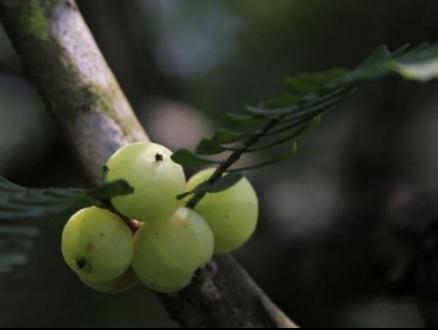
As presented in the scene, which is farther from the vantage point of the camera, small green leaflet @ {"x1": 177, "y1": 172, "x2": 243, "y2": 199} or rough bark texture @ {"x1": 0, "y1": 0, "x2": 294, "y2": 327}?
rough bark texture @ {"x1": 0, "y1": 0, "x2": 294, "y2": 327}

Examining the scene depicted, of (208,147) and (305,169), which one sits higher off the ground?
(208,147)

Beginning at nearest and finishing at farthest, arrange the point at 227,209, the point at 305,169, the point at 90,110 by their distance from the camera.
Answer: the point at 227,209 → the point at 90,110 → the point at 305,169

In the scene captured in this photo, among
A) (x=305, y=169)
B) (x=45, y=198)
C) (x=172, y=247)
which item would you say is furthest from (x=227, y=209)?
(x=305, y=169)

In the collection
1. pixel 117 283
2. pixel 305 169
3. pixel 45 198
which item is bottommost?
pixel 305 169

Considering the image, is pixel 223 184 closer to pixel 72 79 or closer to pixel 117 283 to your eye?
pixel 117 283

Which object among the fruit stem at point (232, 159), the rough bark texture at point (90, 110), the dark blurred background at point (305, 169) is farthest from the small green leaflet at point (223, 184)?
the dark blurred background at point (305, 169)

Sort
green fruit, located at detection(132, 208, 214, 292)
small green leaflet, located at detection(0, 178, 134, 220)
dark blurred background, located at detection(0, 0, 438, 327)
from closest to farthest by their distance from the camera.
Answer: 1. small green leaflet, located at detection(0, 178, 134, 220)
2. green fruit, located at detection(132, 208, 214, 292)
3. dark blurred background, located at detection(0, 0, 438, 327)

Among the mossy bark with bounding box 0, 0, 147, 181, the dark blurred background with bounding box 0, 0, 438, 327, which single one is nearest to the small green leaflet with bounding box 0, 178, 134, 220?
the mossy bark with bounding box 0, 0, 147, 181

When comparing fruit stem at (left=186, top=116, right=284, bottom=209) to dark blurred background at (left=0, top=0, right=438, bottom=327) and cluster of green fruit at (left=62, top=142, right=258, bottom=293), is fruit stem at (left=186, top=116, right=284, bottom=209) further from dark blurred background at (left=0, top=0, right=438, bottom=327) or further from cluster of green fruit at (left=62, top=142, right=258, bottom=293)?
dark blurred background at (left=0, top=0, right=438, bottom=327)
